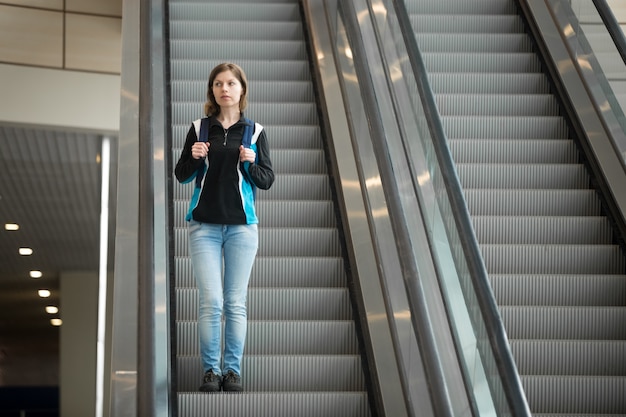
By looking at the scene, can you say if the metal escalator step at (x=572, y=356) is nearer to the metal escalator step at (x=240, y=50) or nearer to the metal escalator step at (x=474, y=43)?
the metal escalator step at (x=474, y=43)

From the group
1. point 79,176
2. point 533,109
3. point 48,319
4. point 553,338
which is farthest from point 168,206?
point 48,319

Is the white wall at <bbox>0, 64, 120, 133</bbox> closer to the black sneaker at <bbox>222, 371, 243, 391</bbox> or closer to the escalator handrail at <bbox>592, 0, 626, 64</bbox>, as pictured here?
the escalator handrail at <bbox>592, 0, 626, 64</bbox>

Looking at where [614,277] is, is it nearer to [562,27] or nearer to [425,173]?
[425,173]

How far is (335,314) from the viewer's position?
5656 mm

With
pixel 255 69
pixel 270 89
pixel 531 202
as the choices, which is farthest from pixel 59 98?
pixel 531 202

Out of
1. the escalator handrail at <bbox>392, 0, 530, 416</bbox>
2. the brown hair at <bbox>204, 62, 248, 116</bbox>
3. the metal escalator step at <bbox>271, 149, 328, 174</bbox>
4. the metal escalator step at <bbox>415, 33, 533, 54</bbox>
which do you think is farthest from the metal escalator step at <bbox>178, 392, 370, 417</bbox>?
the metal escalator step at <bbox>415, 33, 533, 54</bbox>

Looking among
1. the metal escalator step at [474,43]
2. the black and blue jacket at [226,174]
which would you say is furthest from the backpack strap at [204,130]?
the metal escalator step at [474,43]

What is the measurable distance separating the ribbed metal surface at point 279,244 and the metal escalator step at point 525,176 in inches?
35.6

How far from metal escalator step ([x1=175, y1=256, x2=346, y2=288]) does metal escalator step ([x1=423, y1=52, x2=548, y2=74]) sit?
210 centimetres

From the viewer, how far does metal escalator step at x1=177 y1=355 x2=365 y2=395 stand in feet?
17.0

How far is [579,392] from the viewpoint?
507cm

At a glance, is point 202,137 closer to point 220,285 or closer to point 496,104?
point 220,285

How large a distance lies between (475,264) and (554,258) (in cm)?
215

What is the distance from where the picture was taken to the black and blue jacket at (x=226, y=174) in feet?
16.3
